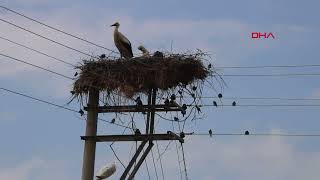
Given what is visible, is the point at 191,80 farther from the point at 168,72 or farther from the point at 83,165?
the point at 83,165

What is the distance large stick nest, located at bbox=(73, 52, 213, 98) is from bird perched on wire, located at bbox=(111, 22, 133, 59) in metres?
0.65

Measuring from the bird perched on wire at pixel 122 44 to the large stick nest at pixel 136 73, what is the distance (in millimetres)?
654

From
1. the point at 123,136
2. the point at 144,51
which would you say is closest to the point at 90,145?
the point at 123,136

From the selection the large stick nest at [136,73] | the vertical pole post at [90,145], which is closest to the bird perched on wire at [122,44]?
the large stick nest at [136,73]

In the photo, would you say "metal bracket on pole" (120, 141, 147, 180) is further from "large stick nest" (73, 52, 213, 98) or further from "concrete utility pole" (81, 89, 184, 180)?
"large stick nest" (73, 52, 213, 98)

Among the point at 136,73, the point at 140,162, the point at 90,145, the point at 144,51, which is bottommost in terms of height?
the point at 140,162

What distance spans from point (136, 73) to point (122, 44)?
1526mm

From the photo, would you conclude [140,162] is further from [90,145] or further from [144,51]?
[144,51]

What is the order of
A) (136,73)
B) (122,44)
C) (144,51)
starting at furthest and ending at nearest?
1. (122,44)
2. (144,51)
3. (136,73)

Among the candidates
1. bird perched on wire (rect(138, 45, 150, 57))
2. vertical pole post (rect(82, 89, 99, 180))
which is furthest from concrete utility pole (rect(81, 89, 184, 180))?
bird perched on wire (rect(138, 45, 150, 57))

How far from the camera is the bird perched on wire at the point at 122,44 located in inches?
511

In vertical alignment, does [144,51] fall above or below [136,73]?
above

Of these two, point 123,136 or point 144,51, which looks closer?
point 123,136

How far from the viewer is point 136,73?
39.4ft
